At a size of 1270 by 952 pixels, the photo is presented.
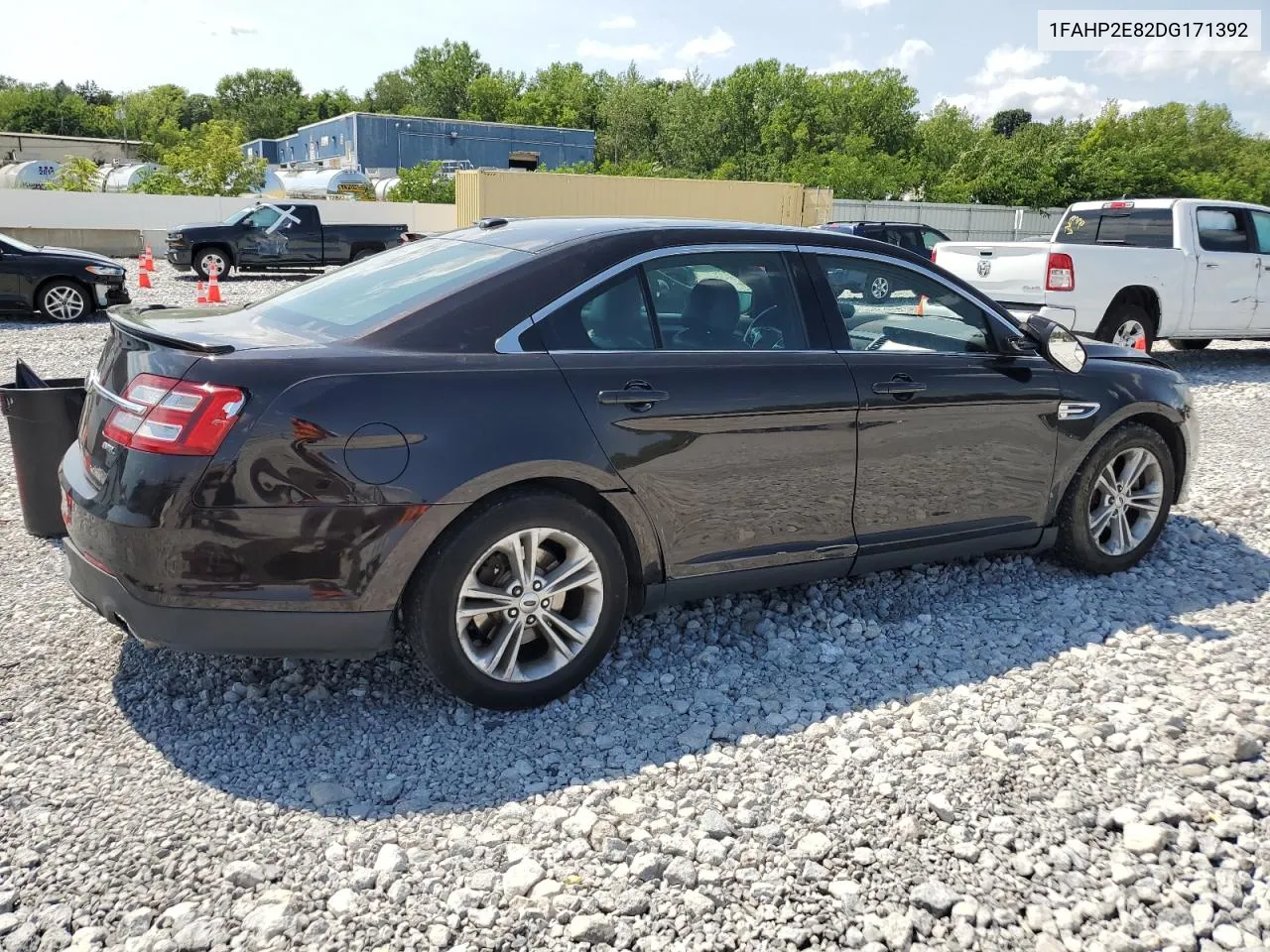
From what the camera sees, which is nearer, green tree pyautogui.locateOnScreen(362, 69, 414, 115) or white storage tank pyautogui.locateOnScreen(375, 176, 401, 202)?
white storage tank pyautogui.locateOnScreen(375, 176, 401, 202)

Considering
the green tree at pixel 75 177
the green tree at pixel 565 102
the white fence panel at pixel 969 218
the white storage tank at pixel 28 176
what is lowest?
the white fence panel at pixel 969 218

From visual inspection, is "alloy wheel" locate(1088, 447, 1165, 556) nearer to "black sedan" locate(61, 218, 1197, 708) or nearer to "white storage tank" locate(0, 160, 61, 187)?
"black sedan" locate(61, 218, 1197, 708)

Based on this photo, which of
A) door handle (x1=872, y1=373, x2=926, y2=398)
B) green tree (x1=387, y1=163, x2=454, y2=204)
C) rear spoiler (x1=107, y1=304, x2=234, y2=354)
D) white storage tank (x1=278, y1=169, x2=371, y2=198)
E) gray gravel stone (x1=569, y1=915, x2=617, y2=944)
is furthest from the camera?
white storage tank (x1=278, y1=169, x2=371, y2=198)

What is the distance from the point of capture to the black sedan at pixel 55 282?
1352 cm

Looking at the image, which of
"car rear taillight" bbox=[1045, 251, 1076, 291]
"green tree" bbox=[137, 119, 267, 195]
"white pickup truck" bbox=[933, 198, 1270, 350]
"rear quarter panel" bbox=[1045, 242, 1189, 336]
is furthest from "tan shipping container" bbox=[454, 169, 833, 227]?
"green tree" bbox=[137, 119, 267, 195]

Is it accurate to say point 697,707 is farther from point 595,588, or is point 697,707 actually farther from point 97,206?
point 97,206

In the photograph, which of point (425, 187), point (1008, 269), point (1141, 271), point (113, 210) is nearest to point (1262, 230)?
point (1141, 271)

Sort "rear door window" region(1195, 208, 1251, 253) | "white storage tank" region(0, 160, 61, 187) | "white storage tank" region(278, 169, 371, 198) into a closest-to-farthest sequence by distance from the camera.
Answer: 1. "rear door window" region(1195, 208, 1251, 253)
2. "white storage tank" region(278, 169, 371, 198)
3. "white storage tank" region(0, 160, 61, 187)

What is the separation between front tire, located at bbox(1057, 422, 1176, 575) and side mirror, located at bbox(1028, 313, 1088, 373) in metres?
0.45

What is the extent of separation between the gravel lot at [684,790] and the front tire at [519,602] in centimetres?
16

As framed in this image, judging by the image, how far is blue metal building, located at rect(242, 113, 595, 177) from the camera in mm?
63156

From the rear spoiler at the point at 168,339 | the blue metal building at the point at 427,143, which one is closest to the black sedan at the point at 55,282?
the rear spoiler at the point at 168,339

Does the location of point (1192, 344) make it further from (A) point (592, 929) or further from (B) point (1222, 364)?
(A) point (592, 929)

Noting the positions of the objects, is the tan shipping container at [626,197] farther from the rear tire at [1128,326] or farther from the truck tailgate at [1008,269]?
the rear tire at [1128,326]
